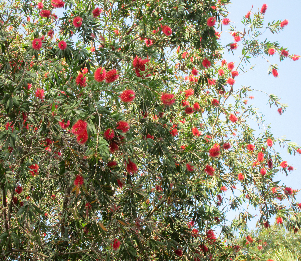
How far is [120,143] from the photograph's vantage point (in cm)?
227

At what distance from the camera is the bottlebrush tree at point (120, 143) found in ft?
7.76

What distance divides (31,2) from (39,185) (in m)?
2.66

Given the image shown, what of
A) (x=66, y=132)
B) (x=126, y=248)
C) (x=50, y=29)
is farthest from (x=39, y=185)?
(x=50, y=29)

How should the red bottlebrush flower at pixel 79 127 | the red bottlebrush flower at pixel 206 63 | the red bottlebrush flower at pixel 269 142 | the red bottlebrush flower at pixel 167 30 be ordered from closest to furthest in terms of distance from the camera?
1. the red bottlebrush flower at pixel 79 127
2. the red bottlebrush flower at pixel 167 30
3. the red bottlebrush flower at pixel 206 63
4. the red bottlebrush flower at pixel 269 142

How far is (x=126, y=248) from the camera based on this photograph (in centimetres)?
260

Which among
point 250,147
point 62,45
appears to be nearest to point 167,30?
point 62,45

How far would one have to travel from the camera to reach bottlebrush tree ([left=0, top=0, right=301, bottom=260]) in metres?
2.37

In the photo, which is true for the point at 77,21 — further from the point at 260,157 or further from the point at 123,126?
the point at 260,157

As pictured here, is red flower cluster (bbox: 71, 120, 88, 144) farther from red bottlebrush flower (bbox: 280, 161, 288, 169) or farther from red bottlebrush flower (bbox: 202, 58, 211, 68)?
red bottlebrush flower (bbox: 280, 161, 288, 169)

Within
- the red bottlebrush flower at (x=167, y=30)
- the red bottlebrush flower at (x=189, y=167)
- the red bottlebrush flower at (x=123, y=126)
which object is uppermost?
the red bottlebrush flower at (x=167, y=30)

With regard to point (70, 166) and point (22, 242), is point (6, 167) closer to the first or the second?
point (70, 166)

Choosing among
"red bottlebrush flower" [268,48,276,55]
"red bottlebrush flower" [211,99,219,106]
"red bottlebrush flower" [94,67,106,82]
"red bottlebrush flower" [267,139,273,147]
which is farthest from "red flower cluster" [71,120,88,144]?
"red bottlebrush flower" [268,48,276,55]

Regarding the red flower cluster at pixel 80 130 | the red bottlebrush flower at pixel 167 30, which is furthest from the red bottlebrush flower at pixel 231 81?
the red flower cluster at pixel 80 130

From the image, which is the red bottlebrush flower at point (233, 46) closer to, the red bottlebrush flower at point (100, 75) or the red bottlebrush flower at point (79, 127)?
the red bottlebrush flower at point (100, 75)
